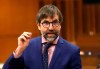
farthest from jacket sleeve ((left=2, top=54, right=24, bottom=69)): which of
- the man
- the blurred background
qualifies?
the blurred background

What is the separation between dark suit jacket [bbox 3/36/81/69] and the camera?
6.20 feet

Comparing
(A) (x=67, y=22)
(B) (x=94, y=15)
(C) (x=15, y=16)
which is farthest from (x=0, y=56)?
(B) (x=94, y=15)

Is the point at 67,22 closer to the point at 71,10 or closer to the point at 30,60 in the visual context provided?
the point at 71,10

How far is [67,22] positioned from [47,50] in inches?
144

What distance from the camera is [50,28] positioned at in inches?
71.3

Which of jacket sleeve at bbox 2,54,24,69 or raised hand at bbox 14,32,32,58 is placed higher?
raised hand at bbox 14,32,32,58

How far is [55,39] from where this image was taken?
1877 mm

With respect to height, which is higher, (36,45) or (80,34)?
(36,45)

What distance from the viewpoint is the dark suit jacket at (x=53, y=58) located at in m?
1.89

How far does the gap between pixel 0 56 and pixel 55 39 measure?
12.5 ft

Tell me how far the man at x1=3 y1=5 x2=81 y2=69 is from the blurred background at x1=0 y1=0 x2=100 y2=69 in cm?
347

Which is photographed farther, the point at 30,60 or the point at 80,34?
the point at 80,34

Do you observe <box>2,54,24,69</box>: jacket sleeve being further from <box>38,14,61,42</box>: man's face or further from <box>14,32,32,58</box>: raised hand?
<box>38,14,61,42</box>: man's face

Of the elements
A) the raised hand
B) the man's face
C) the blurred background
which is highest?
the man's face
